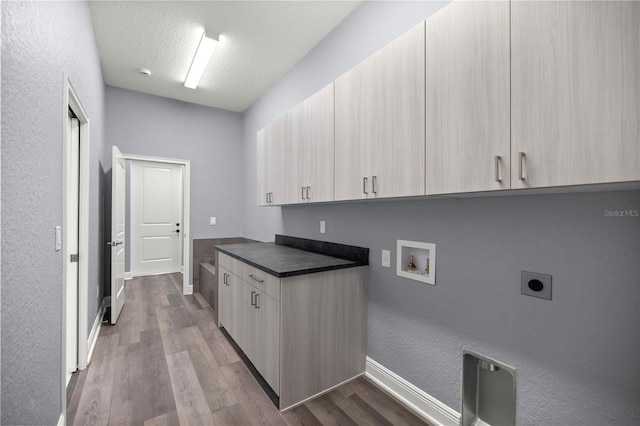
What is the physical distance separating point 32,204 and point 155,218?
4.65m

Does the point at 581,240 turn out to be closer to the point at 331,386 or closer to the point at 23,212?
the point at 331,386

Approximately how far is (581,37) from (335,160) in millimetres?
1323

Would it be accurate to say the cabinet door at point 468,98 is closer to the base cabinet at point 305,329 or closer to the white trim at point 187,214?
the base cabinet at point 305,329

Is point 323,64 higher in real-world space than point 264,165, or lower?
higher

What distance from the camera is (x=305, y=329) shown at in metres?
1.84

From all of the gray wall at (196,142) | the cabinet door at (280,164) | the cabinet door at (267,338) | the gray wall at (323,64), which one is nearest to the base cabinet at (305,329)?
the cabinet door at (267,338)

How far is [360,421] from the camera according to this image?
1.69m

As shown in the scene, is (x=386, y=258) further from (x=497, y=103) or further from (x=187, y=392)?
Answer: (x=187, y=392)

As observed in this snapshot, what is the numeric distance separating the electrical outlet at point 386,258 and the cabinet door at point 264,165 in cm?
143

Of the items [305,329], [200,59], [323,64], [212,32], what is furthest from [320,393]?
[200,59]

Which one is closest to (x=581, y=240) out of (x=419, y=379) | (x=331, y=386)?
(x=419, y=379)

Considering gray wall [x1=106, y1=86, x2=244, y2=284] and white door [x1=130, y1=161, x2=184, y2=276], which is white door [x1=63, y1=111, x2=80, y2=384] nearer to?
gray wall [x1=106, y1=86, x2=244, y2=284]

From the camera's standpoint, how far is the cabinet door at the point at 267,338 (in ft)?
5.91

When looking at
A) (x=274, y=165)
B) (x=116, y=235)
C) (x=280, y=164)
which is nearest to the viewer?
(x=280, y=164)
